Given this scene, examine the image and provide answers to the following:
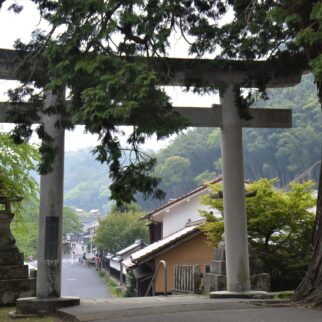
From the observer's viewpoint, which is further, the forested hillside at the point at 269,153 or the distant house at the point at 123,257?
the forested hillside at the point at 269,153

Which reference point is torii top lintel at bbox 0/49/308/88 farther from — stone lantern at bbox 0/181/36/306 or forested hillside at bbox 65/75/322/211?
forested hillside at bbox 65/75/322/211

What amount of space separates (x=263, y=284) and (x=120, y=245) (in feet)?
112

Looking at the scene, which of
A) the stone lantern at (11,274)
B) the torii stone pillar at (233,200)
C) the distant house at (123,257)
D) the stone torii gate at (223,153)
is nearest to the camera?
the stone torii gate at (223,153)

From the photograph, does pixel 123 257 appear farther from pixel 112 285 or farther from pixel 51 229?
pixel 51 229

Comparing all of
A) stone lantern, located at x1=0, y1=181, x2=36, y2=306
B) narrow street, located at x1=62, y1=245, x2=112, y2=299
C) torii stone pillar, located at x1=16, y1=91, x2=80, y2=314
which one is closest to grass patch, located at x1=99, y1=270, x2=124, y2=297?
narrow street, located at x1=62, y1=245, x2=112, y2=299

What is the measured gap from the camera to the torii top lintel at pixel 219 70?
344 inches

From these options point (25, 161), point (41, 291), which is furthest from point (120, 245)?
point (41, 291)

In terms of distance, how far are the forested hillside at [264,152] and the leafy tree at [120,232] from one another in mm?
17573

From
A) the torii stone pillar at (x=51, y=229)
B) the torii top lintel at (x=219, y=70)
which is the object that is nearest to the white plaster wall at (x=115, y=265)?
the torii stone pillar at (x=51, y=229)

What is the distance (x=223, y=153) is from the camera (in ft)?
36.3

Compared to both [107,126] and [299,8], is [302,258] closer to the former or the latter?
[299,8]

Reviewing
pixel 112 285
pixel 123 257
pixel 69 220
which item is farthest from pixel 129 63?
pixel 69 220

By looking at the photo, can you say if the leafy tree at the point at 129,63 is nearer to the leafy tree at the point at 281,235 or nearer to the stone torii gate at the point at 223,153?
the stone torii gate at the point at 223,153

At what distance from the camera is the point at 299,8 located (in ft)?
22.7
